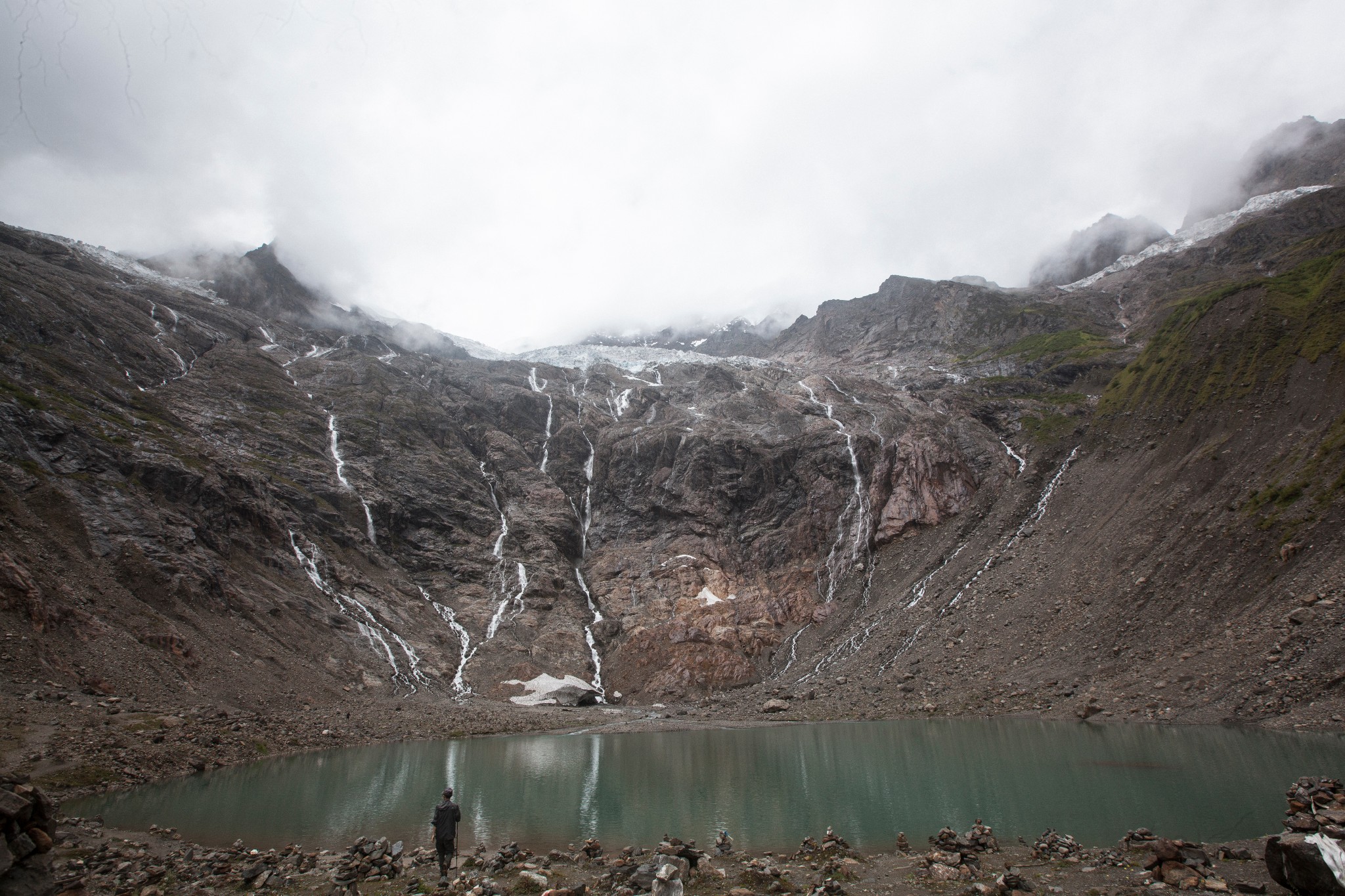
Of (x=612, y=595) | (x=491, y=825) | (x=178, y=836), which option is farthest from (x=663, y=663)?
(x=178, y=836)

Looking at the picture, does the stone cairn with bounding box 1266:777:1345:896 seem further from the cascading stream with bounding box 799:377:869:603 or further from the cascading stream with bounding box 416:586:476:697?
the cascading stream with bounding box 799:377:869:603

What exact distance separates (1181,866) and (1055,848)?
134 inches

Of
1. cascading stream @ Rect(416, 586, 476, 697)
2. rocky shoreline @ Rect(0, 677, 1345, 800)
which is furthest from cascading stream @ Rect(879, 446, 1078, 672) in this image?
cascading stream @ Rect(416, 586, 476, 697)

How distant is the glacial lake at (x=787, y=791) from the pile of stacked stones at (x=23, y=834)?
10.2 m

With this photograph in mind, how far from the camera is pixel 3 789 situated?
967 cm

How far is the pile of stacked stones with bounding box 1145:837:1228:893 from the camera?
11.6 m

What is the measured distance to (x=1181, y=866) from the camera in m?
12.2

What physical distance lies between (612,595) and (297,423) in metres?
52.5

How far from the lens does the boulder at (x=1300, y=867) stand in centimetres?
1002

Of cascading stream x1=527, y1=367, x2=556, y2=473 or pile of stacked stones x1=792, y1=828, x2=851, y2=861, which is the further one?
cascading stream x1=527, y1=367, x2=556, y2=473

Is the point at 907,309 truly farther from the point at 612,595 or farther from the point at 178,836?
the point at 178,836

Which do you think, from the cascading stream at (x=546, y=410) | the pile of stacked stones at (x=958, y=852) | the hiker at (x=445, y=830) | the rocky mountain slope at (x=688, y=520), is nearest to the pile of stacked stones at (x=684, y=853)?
the hiker at (x=445, y=830)

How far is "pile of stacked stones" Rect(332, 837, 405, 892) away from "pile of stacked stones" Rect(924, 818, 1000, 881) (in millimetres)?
12304

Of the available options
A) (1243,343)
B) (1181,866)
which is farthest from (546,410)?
(1181,866)
